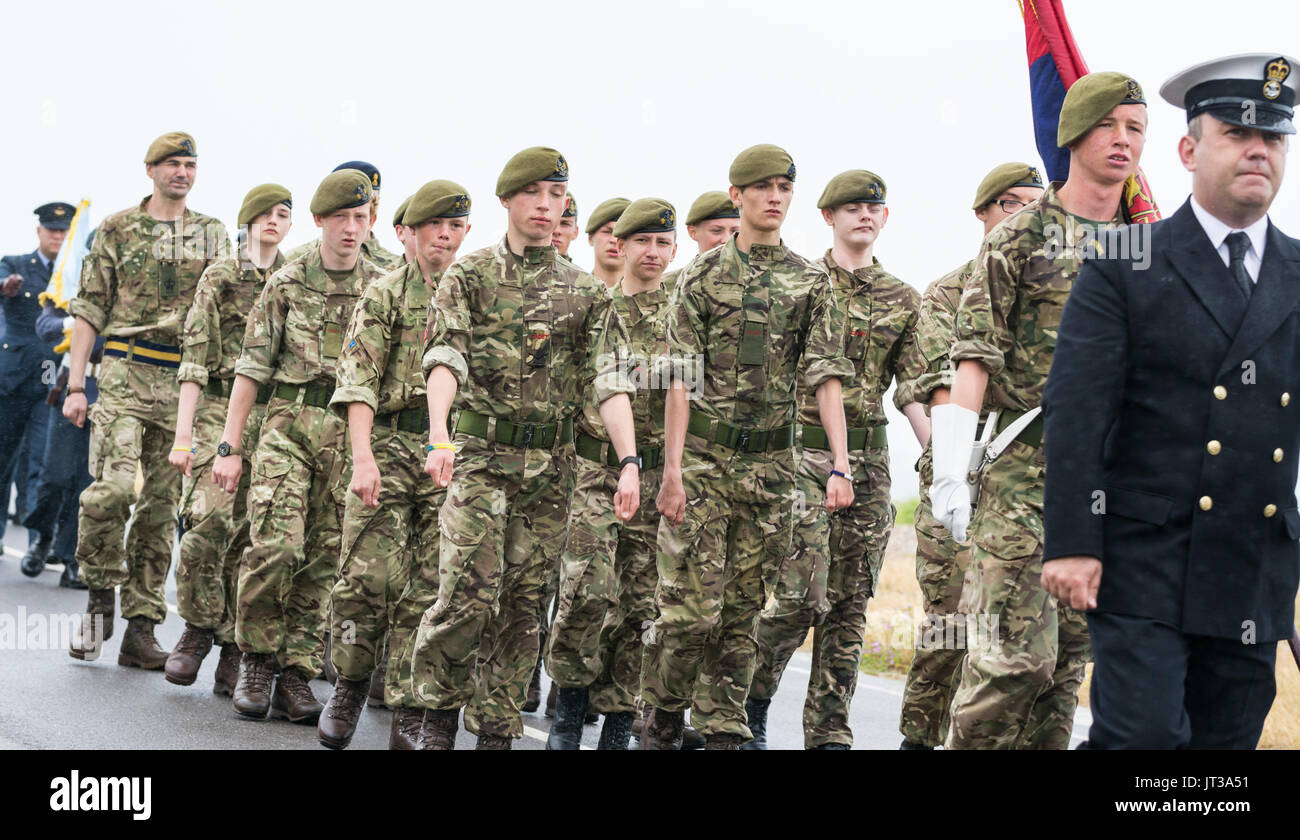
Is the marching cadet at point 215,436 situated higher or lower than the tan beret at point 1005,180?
lower

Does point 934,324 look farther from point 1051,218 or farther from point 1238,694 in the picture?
point 1238,694

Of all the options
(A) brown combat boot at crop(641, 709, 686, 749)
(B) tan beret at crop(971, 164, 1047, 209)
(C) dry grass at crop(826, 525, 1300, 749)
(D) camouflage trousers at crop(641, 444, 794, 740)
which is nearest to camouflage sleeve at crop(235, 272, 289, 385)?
(D) camouflage trousers at crop(641, 444, 794, 740)

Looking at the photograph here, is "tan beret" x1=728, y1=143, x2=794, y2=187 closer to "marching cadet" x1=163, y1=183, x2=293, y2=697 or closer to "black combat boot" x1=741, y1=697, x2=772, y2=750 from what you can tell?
"black combat boot" x1=741, y1=697, x2=772, y2=750

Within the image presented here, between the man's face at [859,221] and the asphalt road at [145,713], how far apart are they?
2898 millimetres

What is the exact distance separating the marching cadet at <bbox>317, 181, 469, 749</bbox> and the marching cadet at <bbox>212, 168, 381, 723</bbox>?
1.94 feet

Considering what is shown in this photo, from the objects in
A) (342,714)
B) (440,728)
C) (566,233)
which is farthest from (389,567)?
(566,233)

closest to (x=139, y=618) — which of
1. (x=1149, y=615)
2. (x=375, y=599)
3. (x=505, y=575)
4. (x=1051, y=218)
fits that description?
(x=375, y=599)

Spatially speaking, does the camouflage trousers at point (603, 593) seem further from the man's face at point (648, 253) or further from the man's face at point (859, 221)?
the man's face at point (859, 221)

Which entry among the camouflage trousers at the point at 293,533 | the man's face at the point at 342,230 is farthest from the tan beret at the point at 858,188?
the camouflage trousers at the point at 293,533

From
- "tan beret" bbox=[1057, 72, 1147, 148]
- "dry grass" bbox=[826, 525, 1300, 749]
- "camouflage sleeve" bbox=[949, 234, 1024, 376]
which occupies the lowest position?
"dry grass" bbox=[826, 525, 1300, 749]

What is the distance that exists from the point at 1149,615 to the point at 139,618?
7.00 m

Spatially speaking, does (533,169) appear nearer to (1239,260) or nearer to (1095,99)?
(1095,99)

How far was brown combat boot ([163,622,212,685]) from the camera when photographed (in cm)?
902

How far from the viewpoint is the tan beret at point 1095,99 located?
18.7 ft
